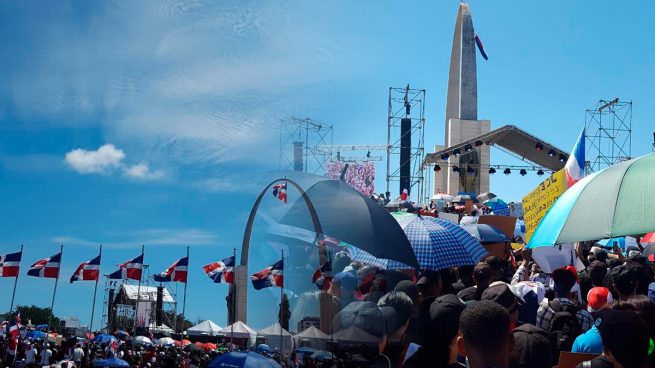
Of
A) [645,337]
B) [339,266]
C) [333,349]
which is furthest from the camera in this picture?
[645,337]

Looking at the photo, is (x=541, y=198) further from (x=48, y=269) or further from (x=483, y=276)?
(x=48, y=269)

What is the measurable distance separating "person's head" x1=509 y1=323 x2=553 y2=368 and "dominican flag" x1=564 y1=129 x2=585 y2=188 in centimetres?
517

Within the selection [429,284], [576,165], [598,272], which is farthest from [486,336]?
[576,165]

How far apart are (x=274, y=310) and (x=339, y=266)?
1.09 ft

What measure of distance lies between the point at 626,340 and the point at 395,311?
1122mm

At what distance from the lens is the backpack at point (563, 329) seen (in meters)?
5.38

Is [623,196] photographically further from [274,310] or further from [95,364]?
[95,364]

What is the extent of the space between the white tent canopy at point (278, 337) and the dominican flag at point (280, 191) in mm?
486

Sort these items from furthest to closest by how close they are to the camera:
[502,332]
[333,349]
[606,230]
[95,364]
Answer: [95,364] < [606,230] < [502,332] < [333,349]

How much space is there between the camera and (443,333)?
3.95m

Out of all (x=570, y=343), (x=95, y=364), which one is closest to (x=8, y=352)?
(x=95, y=364)

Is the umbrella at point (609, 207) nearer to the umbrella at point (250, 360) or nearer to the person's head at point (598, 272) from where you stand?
the person's head at point (598, 272)

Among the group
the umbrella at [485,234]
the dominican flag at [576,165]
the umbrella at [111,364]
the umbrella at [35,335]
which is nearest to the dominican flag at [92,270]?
the umbrella at [111,364]

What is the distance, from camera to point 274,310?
→ 2.66 m
